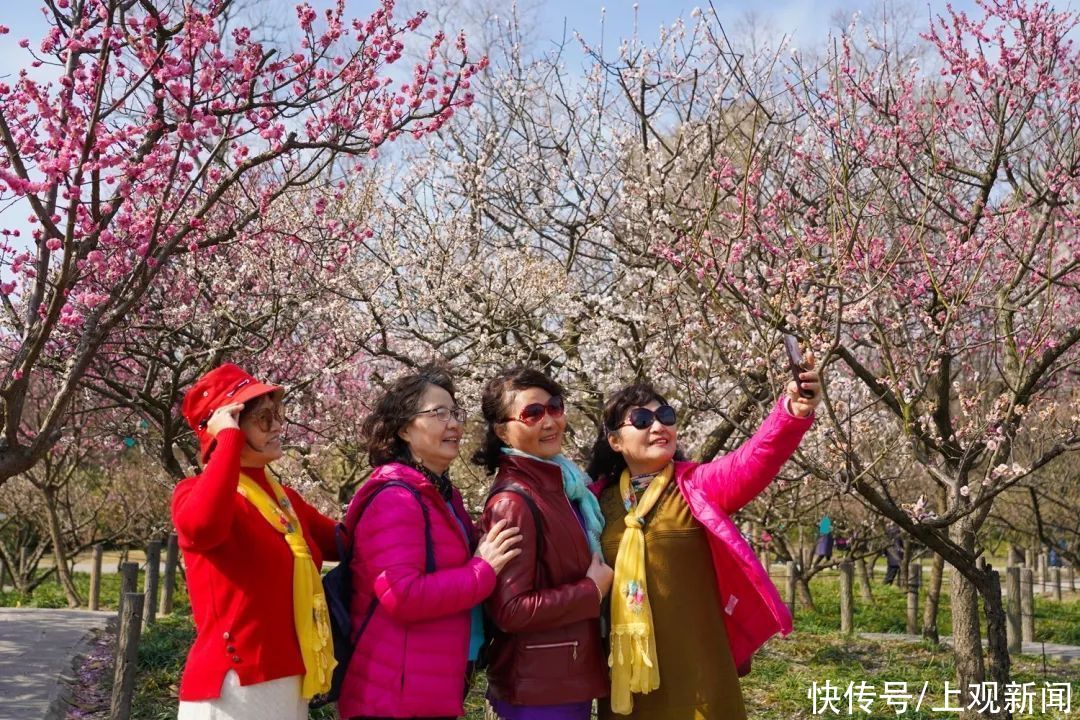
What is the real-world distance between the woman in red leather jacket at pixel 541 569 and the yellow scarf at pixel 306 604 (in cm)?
46

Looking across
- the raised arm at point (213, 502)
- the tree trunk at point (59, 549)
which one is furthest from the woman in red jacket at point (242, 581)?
the tree trunk at point (59, 549)

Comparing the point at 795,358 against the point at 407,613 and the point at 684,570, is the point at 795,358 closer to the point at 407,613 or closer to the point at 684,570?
the point at 684,570

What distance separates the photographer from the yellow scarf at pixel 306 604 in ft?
8.66

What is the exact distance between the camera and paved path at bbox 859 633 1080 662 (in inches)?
394

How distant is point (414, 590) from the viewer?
2.66 meters

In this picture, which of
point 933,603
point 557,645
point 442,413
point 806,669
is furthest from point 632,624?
point 933,603

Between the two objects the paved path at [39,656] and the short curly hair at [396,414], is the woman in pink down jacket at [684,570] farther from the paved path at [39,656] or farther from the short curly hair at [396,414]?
the paved path at [39,656]

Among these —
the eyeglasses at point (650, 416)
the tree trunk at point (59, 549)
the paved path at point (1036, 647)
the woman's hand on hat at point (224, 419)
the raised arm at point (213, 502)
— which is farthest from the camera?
the tree trunk at point (59, 549)

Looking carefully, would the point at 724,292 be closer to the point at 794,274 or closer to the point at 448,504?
the point at 794,274

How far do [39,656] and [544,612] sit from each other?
606 cm

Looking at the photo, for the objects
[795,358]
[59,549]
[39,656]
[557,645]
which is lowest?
[39,656]

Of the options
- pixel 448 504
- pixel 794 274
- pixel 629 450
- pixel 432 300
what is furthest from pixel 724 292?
pixel 448 504

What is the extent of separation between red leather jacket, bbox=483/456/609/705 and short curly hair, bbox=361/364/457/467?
31cm

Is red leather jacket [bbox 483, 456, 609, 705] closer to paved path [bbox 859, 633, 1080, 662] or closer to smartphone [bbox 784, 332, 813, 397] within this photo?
smartphone [bbox 784, 332, 813, 397]
